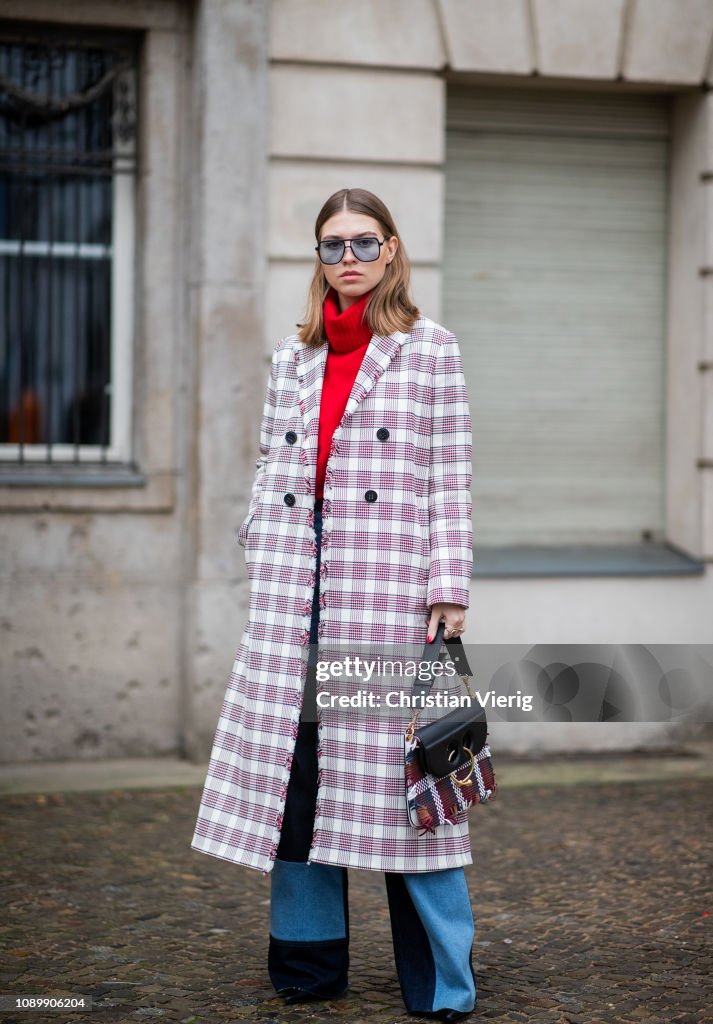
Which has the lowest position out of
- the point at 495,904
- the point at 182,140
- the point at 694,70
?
the point at 495,904

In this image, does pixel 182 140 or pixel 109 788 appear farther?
pixel 182 140

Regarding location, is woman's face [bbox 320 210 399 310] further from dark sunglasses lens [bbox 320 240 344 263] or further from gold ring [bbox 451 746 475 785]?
gold ring [bbox 451 746 475 785]

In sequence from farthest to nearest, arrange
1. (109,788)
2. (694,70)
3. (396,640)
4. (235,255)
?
(694,70), (235,255), (109,788), (396,640)

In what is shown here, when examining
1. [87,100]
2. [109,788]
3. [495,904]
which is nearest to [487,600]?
[109,788]

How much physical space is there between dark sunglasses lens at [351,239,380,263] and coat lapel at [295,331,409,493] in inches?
8.1

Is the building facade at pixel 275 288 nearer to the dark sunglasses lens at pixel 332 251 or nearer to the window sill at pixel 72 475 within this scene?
the window sill at pixel 72 475

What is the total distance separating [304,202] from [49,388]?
1599mm

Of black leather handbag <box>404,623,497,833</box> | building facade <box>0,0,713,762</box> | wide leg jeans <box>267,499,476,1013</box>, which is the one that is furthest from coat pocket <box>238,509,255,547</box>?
building facade <box>0,0,713,762</box>

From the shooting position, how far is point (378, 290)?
3688 mm

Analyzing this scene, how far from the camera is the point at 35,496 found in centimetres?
676

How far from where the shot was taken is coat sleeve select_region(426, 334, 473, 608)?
3506mm

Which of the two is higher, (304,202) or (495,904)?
(304,202)

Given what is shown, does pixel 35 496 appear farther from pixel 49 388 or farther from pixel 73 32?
pixel 73 32

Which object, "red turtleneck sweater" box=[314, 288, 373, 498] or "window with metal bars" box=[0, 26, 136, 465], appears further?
"window with metal bars" box=[0, 26, 136, 465]
